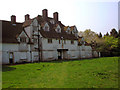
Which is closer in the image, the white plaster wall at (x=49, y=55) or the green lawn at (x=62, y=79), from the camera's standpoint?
the green lawn at (x=62, y=79)

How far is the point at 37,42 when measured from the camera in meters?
32.3

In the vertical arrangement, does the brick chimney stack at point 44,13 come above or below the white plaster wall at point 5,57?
above

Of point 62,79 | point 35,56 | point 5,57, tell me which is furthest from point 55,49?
point 62,79

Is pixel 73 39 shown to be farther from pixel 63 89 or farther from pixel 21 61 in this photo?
pixel 63 89

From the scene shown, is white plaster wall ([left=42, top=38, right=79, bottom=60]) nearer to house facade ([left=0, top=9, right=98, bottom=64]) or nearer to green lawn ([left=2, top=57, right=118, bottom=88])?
house facade ([left=0, top=9, right=98, bottom=64])

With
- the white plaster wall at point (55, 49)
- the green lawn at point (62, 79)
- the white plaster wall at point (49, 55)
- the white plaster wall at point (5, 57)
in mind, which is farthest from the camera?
the white plaster wall at point (55, 49)

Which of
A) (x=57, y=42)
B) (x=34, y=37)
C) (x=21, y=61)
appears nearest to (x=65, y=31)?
(x=57, y=42)

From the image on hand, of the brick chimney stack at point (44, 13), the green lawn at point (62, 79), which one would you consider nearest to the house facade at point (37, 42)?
the brick chimney stack at point (44, 13)

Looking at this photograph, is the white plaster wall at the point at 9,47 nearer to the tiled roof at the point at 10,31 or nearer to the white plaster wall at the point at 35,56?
the tiled roof at the point at 10,31

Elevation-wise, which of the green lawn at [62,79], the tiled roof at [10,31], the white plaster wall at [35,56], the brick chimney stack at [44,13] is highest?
the brick chimney stack at [44,13]

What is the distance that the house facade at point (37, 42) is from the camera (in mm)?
27047

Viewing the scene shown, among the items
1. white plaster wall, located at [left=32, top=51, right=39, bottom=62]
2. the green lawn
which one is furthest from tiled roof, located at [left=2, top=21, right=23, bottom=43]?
the green lawn

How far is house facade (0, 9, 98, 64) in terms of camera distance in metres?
27.0

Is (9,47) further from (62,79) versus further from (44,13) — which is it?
(44,13)
